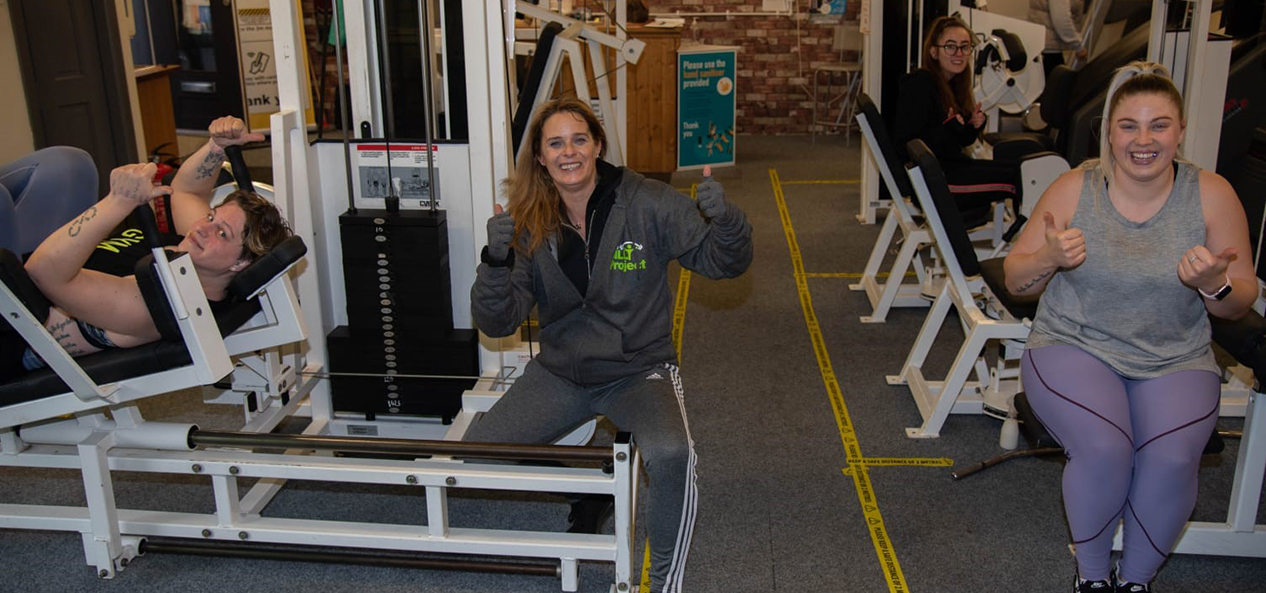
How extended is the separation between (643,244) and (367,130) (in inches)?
41.9

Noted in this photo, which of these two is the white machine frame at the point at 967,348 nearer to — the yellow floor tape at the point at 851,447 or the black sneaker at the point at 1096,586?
the yellow floor tape at the point at 851,447

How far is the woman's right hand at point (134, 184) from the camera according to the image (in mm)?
2260

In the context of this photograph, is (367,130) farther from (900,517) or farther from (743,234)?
(900,517)

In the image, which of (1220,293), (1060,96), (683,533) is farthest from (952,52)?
(683,533)

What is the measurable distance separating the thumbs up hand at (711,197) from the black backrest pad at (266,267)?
0.97 metres

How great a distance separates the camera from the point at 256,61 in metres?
8.18

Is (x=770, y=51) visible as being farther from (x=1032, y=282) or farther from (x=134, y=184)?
(x=134, y=184)

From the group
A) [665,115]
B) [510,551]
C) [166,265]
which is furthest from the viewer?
[665,115]

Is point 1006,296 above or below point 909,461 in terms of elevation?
above

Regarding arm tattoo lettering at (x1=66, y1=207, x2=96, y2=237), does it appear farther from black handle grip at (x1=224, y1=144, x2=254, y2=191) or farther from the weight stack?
the weight stack

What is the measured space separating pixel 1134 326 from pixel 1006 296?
1.69 feet

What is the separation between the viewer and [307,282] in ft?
10.2

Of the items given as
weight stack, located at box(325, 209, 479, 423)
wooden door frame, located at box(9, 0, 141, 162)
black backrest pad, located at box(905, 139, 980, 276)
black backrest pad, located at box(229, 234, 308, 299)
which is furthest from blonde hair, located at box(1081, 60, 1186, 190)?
wooden door frame, located at box(9, 0, 141, 162)

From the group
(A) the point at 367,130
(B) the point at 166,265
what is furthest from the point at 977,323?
(B) the point at 166,265
